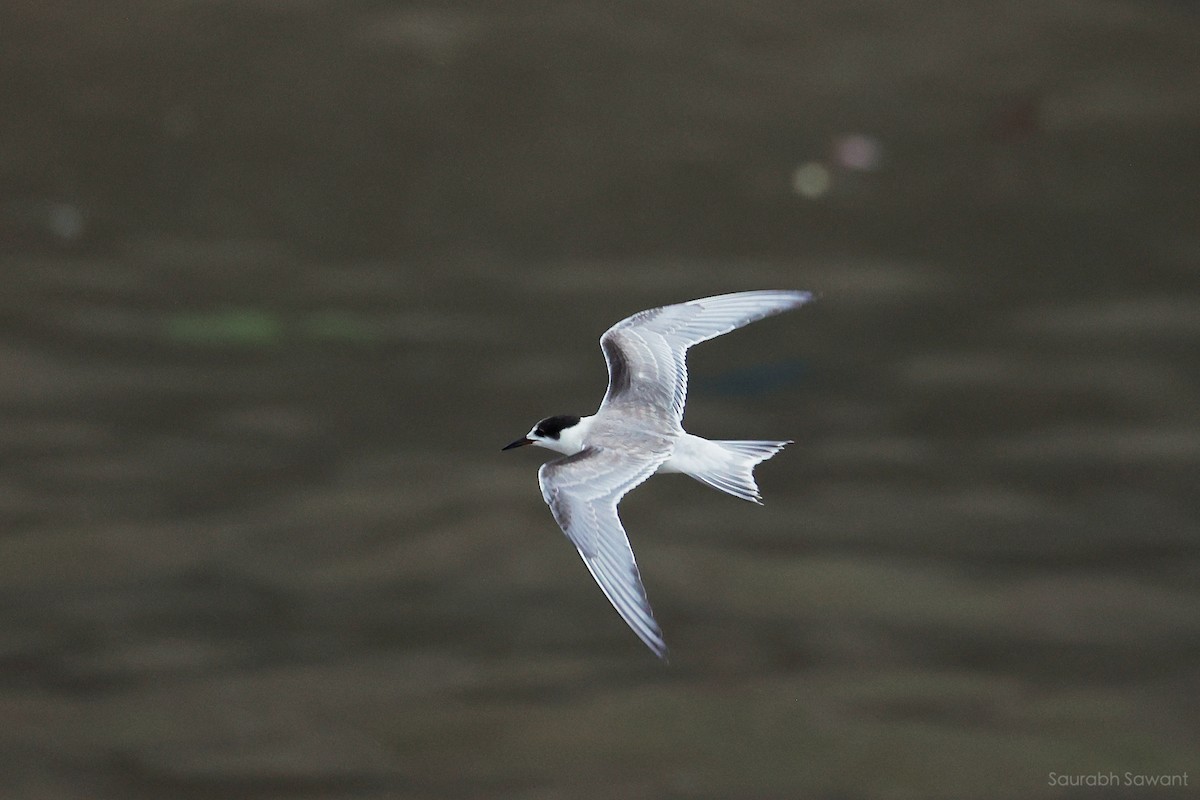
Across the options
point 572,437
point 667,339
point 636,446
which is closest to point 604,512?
point 636,446

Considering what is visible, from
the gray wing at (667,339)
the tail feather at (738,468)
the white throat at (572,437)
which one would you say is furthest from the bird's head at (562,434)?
the tail feather at (738,468)

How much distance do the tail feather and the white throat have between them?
0.42m

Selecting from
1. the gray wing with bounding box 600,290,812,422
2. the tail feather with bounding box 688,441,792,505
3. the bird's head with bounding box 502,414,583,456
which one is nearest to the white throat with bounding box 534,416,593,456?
the bird's head with bounding box 502,414,583,456

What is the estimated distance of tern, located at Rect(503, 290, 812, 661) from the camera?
4578 mm

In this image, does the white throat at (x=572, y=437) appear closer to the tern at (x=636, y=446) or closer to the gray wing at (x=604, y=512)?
the tern at (x=636, y=446)

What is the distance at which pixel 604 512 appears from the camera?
15.4 ft

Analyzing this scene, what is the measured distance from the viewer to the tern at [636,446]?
15.0ft

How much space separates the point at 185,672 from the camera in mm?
6062

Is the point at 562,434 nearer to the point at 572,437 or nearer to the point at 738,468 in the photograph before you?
the point at 572,437

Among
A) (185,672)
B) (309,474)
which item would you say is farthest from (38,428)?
(185,672)

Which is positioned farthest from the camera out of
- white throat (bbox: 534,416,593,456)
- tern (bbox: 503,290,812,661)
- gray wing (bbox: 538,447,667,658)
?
white throat (bbox: 534,416,593,456)

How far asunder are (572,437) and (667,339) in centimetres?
66

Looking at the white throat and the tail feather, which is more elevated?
the white throat

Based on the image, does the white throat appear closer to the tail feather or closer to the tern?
the tern
